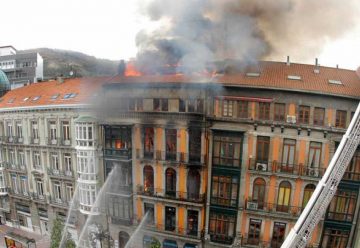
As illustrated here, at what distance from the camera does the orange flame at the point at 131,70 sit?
4.41 m

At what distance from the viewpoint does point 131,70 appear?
4.47 m

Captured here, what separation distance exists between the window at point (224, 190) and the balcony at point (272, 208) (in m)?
0.33

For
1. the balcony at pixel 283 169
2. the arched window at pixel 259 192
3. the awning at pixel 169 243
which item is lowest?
the awning at pixel 169 243

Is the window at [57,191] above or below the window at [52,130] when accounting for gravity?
below

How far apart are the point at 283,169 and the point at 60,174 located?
5260 mm

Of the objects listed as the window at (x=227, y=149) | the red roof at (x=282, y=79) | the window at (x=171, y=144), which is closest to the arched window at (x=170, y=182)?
the window at (x=171, y=144)

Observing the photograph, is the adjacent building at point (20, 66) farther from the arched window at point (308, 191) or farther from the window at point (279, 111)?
the arched window at point (308, 191)

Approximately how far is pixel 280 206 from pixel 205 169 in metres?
1.72

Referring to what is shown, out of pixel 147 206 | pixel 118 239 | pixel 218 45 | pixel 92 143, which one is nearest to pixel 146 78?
pixel 218 45

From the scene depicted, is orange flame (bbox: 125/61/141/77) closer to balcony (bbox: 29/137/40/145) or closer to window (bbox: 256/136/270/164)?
window (bbox: 256/136/270/164)

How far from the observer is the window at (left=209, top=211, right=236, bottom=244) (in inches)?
186

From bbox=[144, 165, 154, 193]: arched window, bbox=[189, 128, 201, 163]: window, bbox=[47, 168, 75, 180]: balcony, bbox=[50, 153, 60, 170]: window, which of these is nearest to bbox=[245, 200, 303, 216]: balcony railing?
bbox=[189, 128, 201, 163]: window

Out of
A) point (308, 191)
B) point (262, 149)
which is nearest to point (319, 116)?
point (262, 149)

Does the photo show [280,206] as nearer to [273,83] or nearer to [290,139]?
[290,139]
